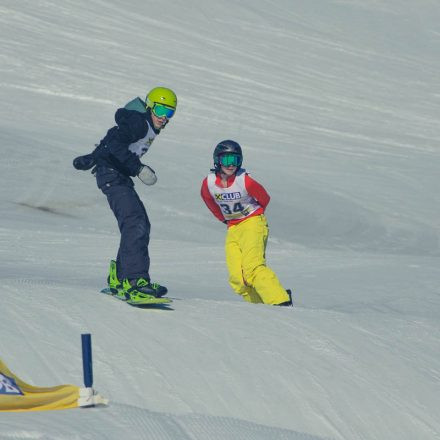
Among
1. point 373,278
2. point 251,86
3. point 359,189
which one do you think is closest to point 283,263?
point 373,278

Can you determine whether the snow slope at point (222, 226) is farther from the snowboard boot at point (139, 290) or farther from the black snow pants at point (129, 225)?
the black snow pants at point (129, 225)

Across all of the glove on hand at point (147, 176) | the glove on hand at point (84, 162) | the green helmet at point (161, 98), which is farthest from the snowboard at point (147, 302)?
the green helmet at point (161, 98)

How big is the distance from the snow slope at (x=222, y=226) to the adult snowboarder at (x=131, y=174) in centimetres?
24

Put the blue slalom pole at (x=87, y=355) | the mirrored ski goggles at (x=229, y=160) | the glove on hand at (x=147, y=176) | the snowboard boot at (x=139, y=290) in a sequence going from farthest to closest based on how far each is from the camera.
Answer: the mirrored ski goggles at (x=229, y=160) → the snowboard boot at (x=139, y=290) → the glove on hand at (x=147, y=176) → the blue slalom pole at (x=87, y=355)

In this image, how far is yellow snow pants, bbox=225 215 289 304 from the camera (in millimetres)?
8625

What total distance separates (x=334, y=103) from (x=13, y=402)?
17.3 metres

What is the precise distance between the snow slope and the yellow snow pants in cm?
45

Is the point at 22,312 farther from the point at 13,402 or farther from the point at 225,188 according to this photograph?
the point at 225,188

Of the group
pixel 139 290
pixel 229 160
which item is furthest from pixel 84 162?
pixel 229 160

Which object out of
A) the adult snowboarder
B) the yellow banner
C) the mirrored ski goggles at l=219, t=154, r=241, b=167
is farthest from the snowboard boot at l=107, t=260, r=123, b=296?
the yellow banner

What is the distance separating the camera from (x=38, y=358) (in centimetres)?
602

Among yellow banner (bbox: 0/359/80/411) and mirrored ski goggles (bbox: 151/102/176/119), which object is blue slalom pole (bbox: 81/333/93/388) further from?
mirrored ski goggles (bbox: 151/102/176/119)

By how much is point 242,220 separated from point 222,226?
5573mm

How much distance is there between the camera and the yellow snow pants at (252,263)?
340 inches
